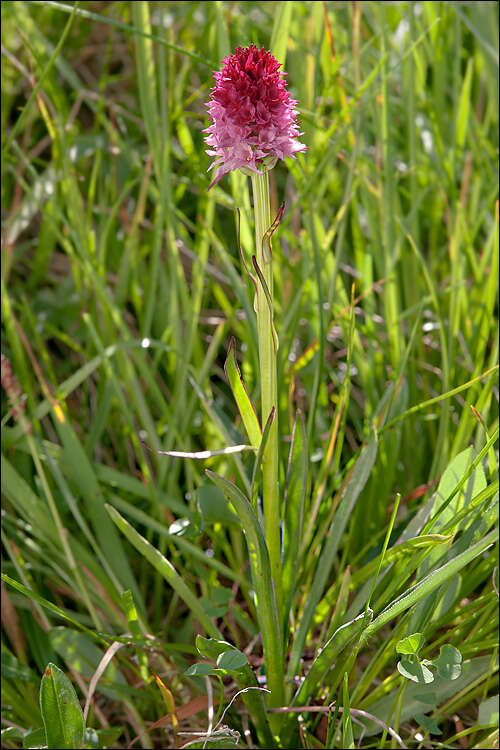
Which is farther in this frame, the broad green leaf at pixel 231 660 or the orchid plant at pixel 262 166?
the broad green leaf at pixel 231 660

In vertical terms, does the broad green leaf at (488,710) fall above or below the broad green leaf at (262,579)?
below

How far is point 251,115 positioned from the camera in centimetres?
52

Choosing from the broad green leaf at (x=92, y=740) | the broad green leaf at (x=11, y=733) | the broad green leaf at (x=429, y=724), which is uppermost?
the broad green leaf at (x=429, y=724)

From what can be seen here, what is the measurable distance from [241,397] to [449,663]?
0.30 meters

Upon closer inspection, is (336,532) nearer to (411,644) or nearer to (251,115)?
(411,644)

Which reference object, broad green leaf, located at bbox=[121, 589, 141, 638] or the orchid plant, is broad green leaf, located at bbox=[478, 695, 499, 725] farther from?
broad green leaf, located at bbox=[121, 589, 141, 638]

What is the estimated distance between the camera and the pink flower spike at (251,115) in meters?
0.53

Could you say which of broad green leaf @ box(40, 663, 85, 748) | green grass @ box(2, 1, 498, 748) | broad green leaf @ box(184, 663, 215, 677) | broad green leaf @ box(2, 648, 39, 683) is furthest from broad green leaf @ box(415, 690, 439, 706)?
broad green leaf @ box(2, 648, 39, 683)

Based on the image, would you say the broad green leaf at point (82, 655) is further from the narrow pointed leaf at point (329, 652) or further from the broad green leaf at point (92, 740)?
the narrow pointed leaf at point (329, 652)

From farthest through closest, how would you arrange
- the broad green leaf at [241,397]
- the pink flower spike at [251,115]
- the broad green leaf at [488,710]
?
the broad green leaf at [488,710] → the broad green leaf at [241,397] → the pink flower spike at [251,115]

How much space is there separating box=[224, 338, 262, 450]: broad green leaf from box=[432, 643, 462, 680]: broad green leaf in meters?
0.25

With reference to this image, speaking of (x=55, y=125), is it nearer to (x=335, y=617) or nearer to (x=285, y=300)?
(x=285, y=300)

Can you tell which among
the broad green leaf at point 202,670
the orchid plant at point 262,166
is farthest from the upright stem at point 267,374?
the broad green leaf at point 202,670

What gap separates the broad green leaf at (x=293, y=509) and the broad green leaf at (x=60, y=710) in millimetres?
228
